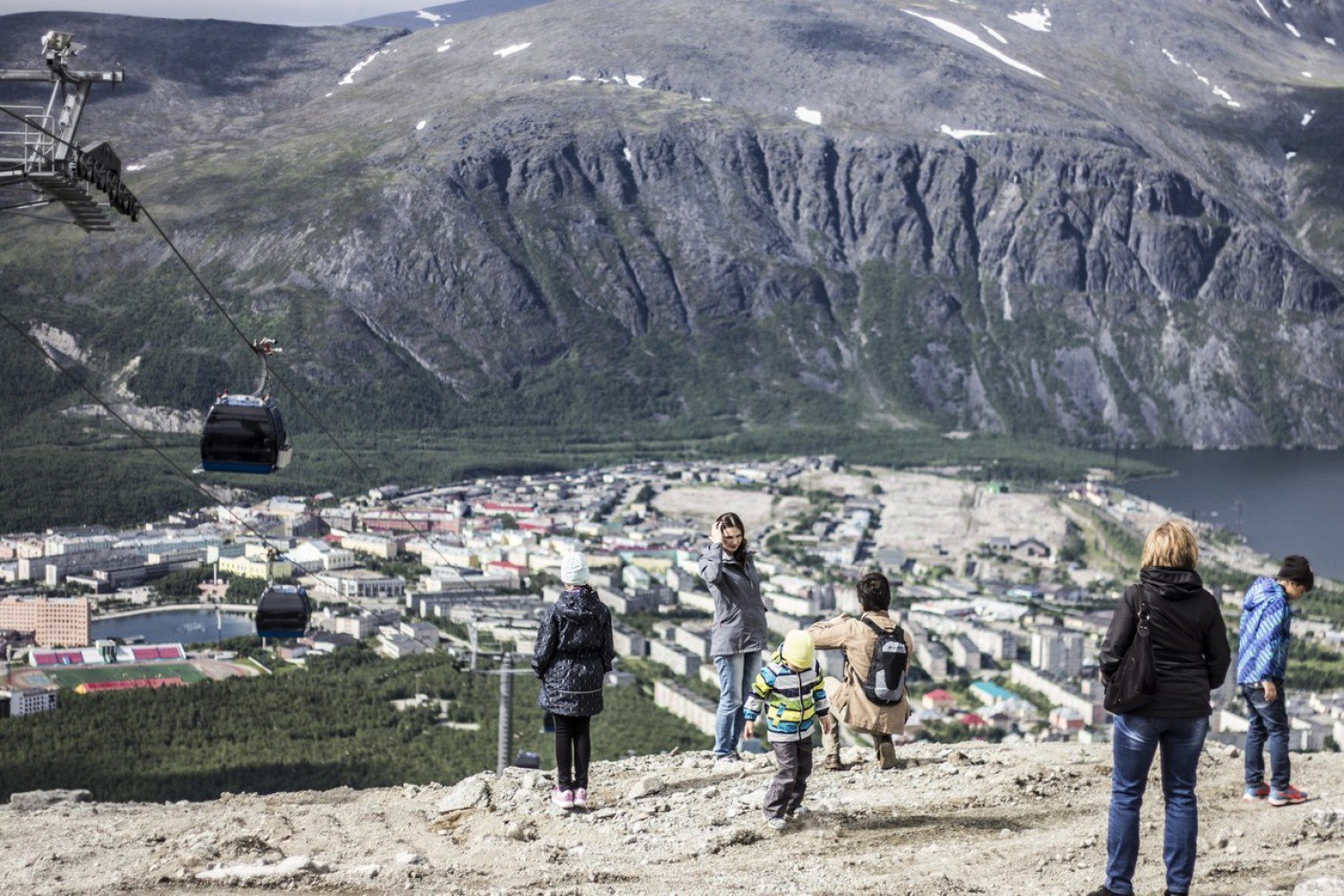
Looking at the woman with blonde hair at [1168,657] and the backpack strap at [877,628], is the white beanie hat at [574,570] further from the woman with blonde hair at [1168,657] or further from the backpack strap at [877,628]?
the woman with blonde hair at [1168,657]

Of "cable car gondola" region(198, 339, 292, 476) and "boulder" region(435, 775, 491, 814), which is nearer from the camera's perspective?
"boulder" region(435, 775, 491, 814)

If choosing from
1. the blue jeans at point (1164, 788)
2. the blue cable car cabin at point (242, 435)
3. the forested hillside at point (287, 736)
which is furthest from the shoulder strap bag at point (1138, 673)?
the forested hillside at point (287, 736)

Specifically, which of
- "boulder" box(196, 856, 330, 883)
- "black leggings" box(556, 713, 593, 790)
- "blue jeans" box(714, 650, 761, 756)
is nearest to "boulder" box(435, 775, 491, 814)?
"black leggings" box(556, 713, 593, 790)

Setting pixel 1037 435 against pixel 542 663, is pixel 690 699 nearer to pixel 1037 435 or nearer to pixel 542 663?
pixel 542 663

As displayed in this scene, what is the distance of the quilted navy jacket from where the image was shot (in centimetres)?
1216

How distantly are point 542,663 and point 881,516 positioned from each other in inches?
3478

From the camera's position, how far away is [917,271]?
187 m

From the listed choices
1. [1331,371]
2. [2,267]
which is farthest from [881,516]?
[1331,371]

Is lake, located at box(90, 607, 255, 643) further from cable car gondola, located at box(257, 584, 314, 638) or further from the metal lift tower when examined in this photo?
the metal lift tower

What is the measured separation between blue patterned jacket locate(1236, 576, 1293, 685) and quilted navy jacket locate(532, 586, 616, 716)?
4518 mm

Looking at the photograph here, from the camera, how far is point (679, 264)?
583ft

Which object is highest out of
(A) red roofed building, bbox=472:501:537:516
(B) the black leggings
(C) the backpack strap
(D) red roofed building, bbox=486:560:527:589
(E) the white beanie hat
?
(E) the white beanie hat

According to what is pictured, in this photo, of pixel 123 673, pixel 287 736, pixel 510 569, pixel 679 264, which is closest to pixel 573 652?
pixel 287 736

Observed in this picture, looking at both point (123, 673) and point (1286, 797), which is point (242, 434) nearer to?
point (1286, 797)
